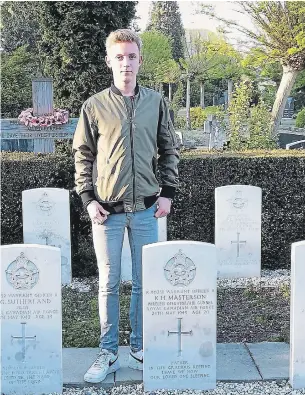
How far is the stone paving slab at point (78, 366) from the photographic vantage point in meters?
3.83

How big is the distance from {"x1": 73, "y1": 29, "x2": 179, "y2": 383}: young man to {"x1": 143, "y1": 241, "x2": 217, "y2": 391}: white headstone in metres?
0.19

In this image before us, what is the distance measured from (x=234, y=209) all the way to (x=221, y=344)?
219 cm

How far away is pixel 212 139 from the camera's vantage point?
12383mm

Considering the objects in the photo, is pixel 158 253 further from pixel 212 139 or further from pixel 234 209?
pixel 212 139

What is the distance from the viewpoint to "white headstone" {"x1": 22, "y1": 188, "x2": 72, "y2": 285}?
6184 millimetres

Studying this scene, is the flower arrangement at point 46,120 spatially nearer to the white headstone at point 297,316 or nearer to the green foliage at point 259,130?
the green foliage at point 259,130

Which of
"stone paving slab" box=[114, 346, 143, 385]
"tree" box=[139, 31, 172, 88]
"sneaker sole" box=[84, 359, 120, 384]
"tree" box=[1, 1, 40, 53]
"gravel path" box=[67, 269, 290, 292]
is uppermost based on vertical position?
"tree" box=[1, 1, 40, 53]

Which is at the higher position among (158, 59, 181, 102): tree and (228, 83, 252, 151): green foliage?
(158, 59, 181, 102): tree

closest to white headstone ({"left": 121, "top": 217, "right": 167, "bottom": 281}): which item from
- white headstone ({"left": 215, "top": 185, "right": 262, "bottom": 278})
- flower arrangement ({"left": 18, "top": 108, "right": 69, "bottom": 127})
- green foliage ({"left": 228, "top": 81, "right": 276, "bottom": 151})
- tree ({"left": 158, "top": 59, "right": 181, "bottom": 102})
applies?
white headstone ({"left": 215, "top": 185, "right": 262, "bottom": 278})

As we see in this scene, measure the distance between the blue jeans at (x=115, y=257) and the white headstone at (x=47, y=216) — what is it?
8.17 ft

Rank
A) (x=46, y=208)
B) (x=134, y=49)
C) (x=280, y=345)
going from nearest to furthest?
1. (x=134, y=49)
2. (x=280, y=345)
3. (x=46, y=208)

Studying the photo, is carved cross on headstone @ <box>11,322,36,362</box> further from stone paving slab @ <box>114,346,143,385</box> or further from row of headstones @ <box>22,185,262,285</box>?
row of headstones @ <box>22,185,262,285</box>

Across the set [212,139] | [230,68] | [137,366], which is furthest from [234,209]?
[230,68]

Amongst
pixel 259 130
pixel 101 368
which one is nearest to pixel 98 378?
pixel 101 368
